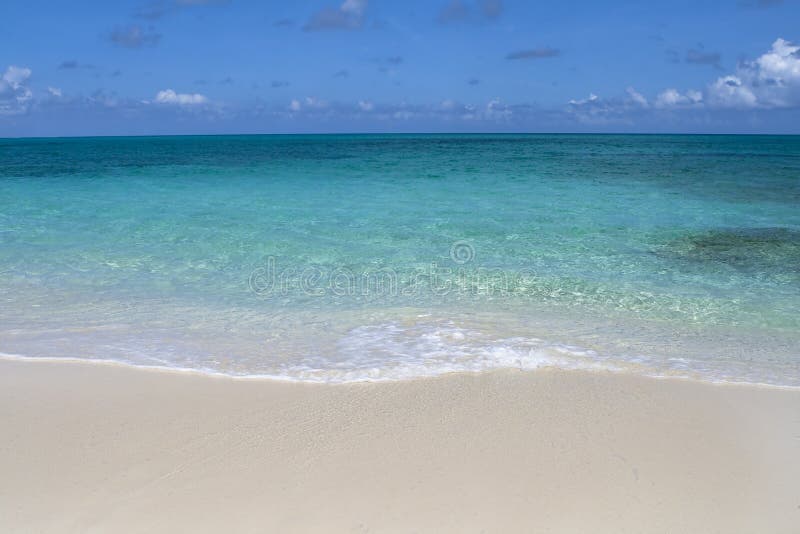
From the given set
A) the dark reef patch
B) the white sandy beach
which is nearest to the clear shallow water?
the dark reef patch

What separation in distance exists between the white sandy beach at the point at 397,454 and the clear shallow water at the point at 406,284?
56cm

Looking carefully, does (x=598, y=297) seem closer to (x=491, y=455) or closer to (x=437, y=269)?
(x=437, y=269)

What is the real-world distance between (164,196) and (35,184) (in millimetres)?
8399

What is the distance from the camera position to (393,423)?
4586mm

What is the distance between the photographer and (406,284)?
342 inches

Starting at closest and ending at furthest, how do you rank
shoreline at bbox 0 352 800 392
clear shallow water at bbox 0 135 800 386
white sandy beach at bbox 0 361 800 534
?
white sandy beach at bbox 0 361 800 534
shoreline at bbox 0 352 800 392
clear shallow water at bbox 0 135 800 386

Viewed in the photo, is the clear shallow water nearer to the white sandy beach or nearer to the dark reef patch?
the dark reef patch

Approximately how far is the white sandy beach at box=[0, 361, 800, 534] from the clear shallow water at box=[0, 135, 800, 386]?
0.56 m

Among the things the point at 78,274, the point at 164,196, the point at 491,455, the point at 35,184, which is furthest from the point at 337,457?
the point at 35,184

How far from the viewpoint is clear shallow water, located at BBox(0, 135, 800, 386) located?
19.9 feet

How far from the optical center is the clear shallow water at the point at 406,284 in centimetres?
608

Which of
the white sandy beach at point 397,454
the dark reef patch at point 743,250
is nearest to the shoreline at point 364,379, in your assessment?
the white sandy beach at point 397,454

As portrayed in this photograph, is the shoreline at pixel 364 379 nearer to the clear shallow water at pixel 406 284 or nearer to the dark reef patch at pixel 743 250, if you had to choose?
the clear shallow water at pixel 406 284

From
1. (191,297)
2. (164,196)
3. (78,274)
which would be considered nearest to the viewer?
(191,297)
